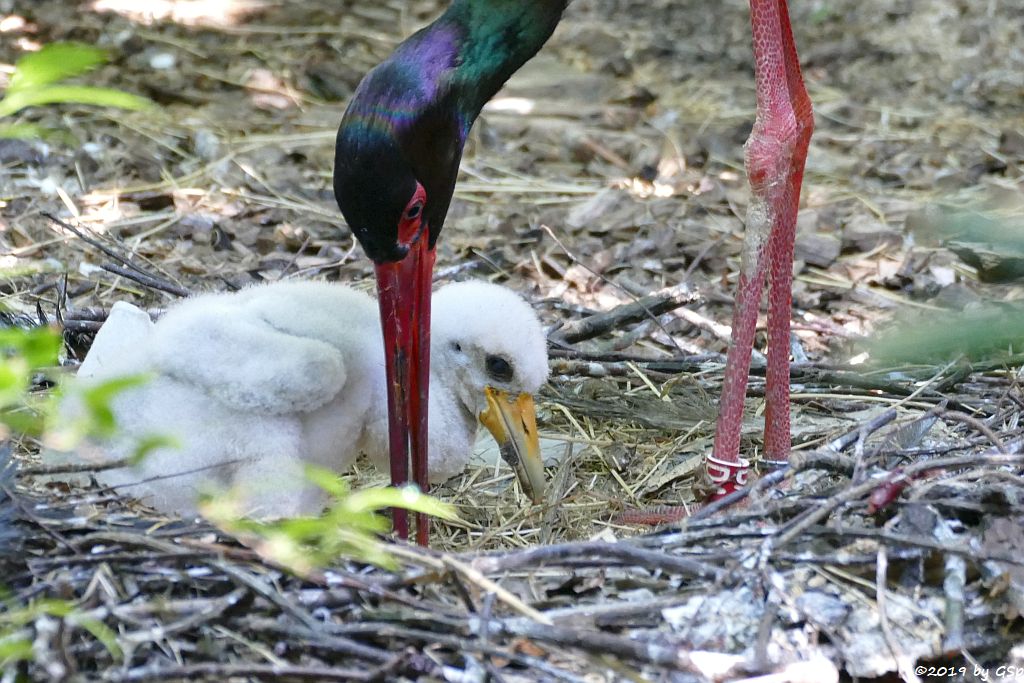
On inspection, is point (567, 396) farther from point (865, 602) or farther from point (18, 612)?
point (18, 612)

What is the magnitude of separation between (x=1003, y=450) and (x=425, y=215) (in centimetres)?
155

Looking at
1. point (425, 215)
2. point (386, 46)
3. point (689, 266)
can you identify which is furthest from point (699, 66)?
point (425, 215)

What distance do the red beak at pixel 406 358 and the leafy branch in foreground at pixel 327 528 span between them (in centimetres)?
70

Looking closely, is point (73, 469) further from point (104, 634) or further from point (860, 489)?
point (860, 489)

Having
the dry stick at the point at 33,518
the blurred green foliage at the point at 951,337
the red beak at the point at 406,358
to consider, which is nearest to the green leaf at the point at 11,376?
the dry stick at the point at 33,518

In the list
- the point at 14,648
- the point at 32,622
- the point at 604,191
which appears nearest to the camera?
the point at 14,648

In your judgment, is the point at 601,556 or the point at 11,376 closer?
the point at 11,376

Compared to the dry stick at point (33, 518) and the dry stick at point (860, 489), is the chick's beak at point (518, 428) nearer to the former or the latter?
the dry stick at point (860, 489)

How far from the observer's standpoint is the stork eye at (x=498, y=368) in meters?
3.41

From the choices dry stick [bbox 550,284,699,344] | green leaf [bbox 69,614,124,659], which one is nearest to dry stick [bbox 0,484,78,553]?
green leaf [bbox 69,614,124,659]

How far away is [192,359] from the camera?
3.08 meters

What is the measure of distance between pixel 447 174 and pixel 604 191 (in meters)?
2.71

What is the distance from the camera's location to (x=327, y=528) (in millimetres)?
2102

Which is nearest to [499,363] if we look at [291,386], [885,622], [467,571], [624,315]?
[291,386]
